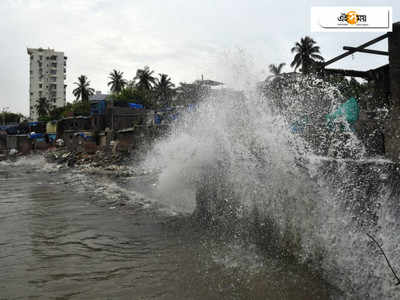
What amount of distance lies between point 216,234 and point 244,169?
121 centimetres

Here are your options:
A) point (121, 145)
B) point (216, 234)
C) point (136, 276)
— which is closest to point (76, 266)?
point (136, 276)

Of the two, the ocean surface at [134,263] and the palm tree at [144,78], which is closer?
the ocean surface at [134,263]

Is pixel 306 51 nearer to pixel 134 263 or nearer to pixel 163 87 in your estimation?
pixel 163 87

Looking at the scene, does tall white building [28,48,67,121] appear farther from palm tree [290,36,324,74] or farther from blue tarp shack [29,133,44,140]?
palm tree [290,36,324,74]

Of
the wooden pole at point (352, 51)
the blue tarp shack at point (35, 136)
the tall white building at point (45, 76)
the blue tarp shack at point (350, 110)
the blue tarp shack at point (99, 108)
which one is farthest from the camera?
the tall white building at point (45, 76)

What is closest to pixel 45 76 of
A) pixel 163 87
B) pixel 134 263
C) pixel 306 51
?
pixel 163 87

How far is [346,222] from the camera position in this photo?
4039 millimetres

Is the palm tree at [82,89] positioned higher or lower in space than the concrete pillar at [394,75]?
higher

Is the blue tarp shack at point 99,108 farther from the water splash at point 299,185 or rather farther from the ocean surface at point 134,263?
the water splash at point 299,185

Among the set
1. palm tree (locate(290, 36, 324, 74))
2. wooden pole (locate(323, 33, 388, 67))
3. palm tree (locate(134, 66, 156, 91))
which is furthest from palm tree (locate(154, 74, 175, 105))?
wooden pole (locate(323, 33, 388, 67))

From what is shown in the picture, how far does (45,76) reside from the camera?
10050 centimetres

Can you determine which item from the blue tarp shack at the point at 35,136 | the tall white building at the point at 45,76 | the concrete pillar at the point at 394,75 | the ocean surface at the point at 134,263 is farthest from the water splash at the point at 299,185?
the tall white building at the point at 45,76

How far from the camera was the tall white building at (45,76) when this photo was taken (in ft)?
327

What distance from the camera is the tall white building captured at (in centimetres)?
9975
